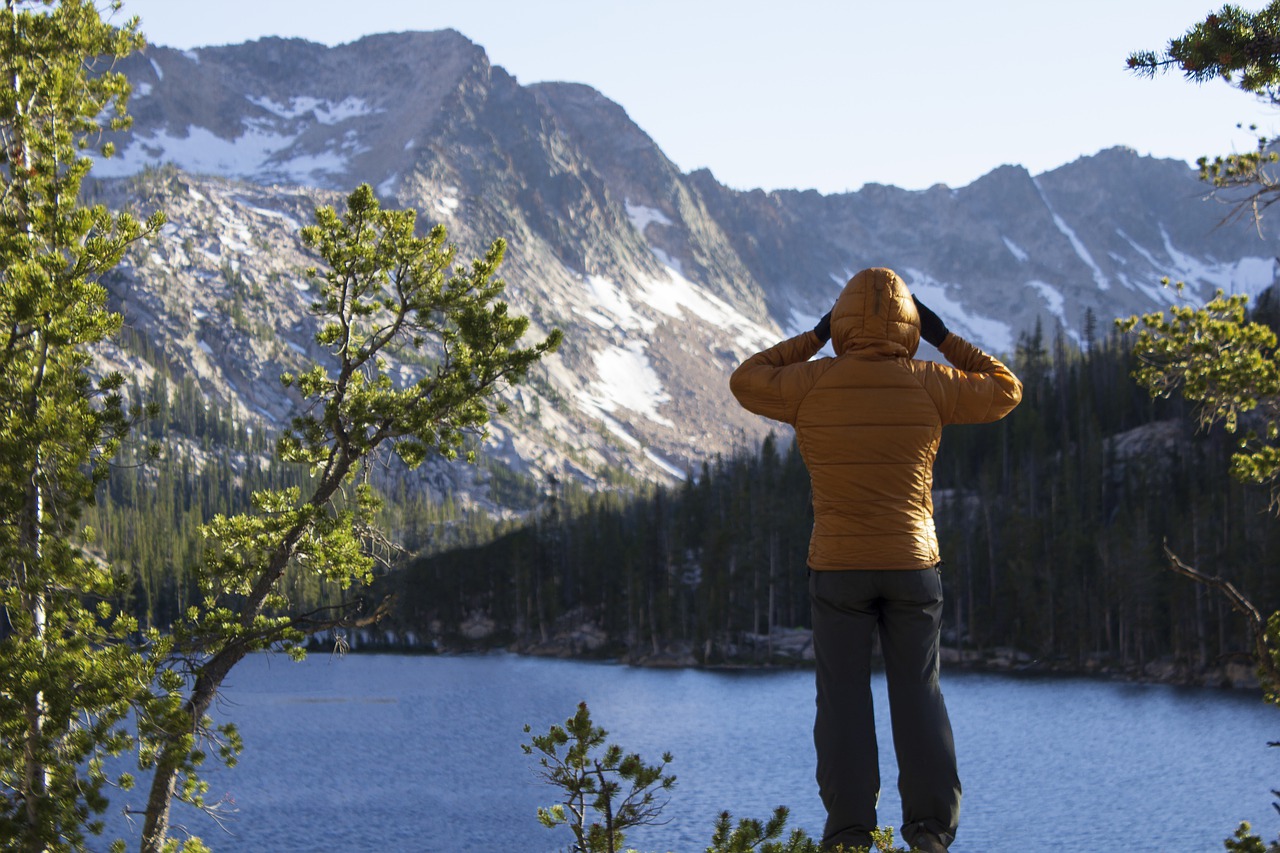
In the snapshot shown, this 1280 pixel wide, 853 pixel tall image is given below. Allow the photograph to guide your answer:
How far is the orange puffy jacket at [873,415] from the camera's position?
654 centimetres

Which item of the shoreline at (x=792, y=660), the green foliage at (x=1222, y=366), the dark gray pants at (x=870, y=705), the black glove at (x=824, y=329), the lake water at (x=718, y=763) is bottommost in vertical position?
the lake water at (x=718, y=763)

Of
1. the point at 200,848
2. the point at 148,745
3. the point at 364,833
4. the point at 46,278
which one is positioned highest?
the point at 46,278

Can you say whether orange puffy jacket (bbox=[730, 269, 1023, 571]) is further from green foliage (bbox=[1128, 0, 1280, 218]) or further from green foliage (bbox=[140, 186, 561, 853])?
green foliage (bbox=[140, 186, 561, 853])

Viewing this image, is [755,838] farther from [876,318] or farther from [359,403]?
[359,403]

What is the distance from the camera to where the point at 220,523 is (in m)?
14.4

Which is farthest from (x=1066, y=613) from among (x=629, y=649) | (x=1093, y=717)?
(x=629, y=649)

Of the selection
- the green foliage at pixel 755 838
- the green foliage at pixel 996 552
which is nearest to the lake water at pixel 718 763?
the green foliage at pixel 996 552

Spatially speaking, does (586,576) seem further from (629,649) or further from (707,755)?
(707,755)

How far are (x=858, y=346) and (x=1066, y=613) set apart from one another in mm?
83291

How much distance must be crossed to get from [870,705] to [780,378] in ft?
6.19

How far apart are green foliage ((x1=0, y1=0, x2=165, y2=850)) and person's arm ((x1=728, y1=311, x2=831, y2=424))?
720 centimetres

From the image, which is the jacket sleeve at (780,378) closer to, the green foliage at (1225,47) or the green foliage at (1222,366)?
the green foliage at (1225,47)

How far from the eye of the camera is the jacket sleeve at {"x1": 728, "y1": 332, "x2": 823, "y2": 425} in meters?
6.74

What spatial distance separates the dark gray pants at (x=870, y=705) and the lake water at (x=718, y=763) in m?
19.7
